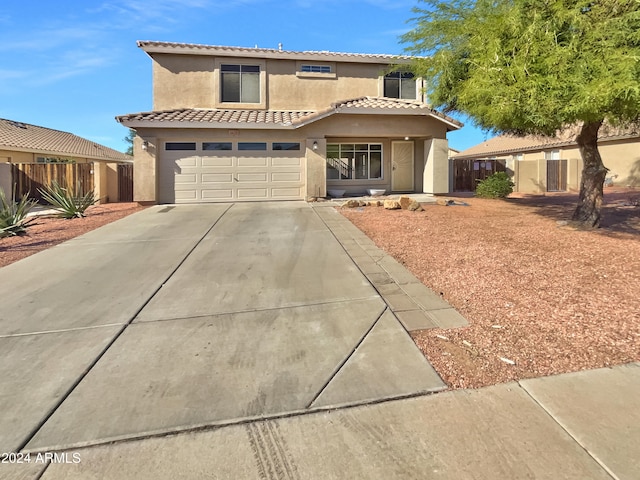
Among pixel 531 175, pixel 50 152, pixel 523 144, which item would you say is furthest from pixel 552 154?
pixel 50 152

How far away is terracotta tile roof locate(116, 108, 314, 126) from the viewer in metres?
14.7

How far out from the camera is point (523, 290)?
5168mm

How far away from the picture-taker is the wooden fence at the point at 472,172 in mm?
22656

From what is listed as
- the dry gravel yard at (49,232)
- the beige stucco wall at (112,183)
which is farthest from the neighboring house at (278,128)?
the beige stucco wall at (112,183)

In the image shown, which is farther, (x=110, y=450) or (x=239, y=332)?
(x=239, y=332)

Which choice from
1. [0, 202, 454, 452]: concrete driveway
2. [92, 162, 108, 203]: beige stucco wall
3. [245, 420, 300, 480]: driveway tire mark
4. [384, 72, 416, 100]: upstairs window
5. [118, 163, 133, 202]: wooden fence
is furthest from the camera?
[118, 163, 133, 202]: wooden fence

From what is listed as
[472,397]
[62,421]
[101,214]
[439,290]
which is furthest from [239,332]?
[101,214]

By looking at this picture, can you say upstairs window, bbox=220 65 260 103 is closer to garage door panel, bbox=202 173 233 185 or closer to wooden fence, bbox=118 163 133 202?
garage door panel, bbox=202 173 233 185

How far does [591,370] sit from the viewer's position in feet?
10.7

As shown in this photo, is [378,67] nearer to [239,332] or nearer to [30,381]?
[239,332]

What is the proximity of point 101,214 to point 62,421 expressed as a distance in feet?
41.3

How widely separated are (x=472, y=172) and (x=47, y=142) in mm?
28393

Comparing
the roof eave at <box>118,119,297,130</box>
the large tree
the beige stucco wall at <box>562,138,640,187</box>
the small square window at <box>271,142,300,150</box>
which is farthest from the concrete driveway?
the beige stucco wall at <box>562,138,640,187</box>

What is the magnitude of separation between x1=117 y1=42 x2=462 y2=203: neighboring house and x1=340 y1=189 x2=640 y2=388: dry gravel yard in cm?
688
